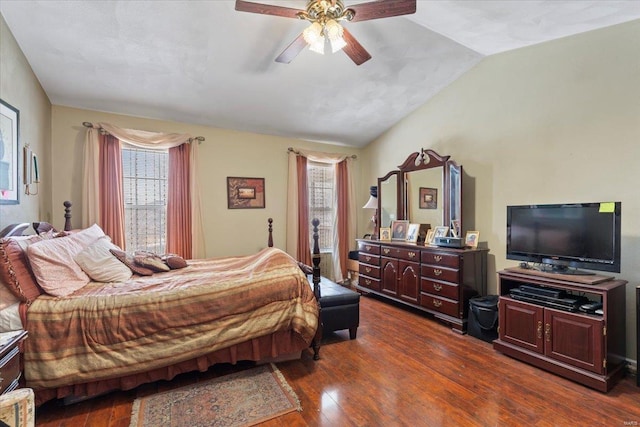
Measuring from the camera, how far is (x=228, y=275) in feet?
8.13

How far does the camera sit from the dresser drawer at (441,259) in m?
3.16

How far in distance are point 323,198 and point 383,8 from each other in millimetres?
3397

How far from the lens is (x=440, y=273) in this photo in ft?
10.9

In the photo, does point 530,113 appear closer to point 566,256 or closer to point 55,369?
point 566,256

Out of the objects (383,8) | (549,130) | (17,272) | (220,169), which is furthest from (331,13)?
(220,169)

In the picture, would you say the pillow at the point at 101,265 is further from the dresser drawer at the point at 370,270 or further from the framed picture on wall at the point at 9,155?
the dresser drawer at the point at 370,270

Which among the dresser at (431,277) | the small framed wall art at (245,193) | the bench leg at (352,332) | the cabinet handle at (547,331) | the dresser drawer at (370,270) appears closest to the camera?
the cabinet handle at (547,331)

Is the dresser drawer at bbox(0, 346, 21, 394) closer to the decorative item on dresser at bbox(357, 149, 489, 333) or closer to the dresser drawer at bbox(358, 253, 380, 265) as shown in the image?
the decorative item on dresser at bbox(357, 149, 489, 333)

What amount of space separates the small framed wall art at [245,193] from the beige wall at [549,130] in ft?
8.41

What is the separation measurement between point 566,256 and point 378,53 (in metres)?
2.58

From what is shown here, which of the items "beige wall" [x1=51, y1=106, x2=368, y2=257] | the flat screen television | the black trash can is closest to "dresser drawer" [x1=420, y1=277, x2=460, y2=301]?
the black trash can

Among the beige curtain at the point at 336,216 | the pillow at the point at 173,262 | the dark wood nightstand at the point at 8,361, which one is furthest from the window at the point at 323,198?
the dark wood nightstand at the point at 8,361

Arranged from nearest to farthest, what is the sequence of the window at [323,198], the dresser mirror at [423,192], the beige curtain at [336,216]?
the dresser mirror at [423,192] → the beige curtain at [336,216] → the window at [323,198]

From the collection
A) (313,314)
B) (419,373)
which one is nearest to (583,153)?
(419,373)
